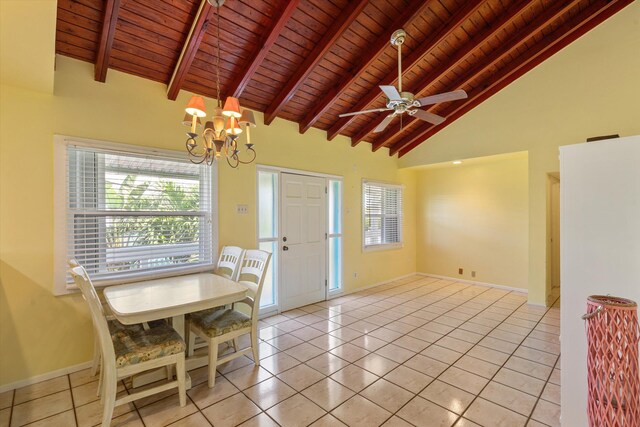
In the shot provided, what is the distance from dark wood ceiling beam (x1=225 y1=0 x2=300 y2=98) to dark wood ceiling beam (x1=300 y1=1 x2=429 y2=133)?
1061 millimetres

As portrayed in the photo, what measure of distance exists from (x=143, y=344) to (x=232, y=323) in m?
0.67

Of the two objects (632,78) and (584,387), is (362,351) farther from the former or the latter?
(632,78)

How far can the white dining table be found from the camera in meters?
2.04

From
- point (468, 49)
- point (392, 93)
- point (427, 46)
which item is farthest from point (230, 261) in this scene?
point (468, 49)

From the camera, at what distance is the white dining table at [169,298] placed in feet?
6.68

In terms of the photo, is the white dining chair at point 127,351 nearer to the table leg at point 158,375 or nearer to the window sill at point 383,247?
the table leg at point 158,375

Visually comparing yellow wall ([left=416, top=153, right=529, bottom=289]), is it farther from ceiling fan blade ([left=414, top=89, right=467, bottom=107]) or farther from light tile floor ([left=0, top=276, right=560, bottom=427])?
ceiling fan blade ([left=414, top=89, right=467, bottom=107])

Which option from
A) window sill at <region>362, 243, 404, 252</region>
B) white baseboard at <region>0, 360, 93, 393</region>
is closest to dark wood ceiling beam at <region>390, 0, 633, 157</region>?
window sill at <region>362, 243, 404, 252</region>

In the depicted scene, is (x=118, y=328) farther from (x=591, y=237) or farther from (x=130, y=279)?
(x=591, y=237)

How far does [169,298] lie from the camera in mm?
2299

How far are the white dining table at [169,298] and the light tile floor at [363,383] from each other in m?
0.49

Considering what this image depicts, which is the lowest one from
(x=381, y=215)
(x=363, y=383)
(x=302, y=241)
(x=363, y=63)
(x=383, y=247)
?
(x=363, y=383)

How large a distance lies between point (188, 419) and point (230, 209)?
217cm

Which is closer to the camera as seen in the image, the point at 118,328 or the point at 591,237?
the point at 591,237
